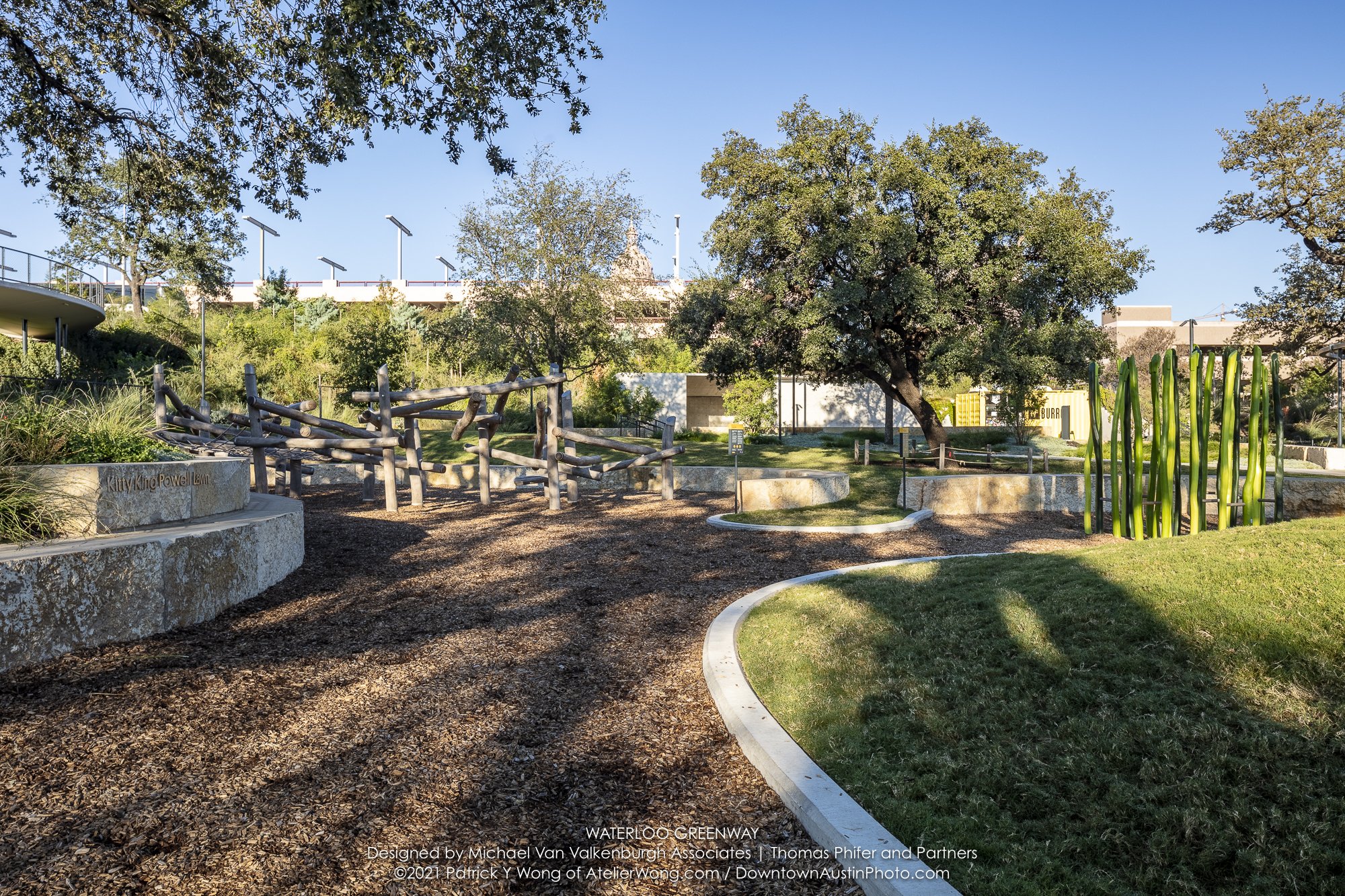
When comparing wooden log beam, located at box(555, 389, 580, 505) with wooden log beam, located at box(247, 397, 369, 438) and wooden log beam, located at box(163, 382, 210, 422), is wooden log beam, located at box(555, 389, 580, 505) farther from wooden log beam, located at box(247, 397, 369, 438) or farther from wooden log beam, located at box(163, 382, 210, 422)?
wooden log beam, located at box(163, 382, 210, 422)

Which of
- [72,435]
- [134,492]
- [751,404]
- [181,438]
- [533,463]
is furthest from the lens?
[751,404]

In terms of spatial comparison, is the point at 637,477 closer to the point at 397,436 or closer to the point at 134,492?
the point at 397,436

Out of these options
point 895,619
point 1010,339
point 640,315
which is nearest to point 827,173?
point 1010,339

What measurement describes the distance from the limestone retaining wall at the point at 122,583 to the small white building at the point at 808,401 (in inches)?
1310

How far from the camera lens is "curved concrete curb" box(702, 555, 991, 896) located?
9.98 ft

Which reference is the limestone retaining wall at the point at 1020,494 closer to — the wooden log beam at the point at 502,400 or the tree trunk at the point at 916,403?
the tree trunk at the point at 916,403

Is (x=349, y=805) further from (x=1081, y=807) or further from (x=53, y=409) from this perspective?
(x=53, y=409)

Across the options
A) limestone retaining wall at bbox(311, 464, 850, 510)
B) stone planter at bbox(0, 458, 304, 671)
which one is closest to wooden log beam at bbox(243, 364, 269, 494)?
limestone retaining wall at bbox(311, 464, 850, 510)

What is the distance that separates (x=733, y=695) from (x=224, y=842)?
277 centimetres

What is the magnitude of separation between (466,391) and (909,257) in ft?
41.9

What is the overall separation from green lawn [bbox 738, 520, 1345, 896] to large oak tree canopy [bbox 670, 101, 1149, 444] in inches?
593

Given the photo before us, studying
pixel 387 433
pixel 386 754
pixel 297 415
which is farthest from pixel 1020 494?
pixel 386 754

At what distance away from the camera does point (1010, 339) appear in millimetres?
20938

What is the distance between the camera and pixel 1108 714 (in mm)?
4012
